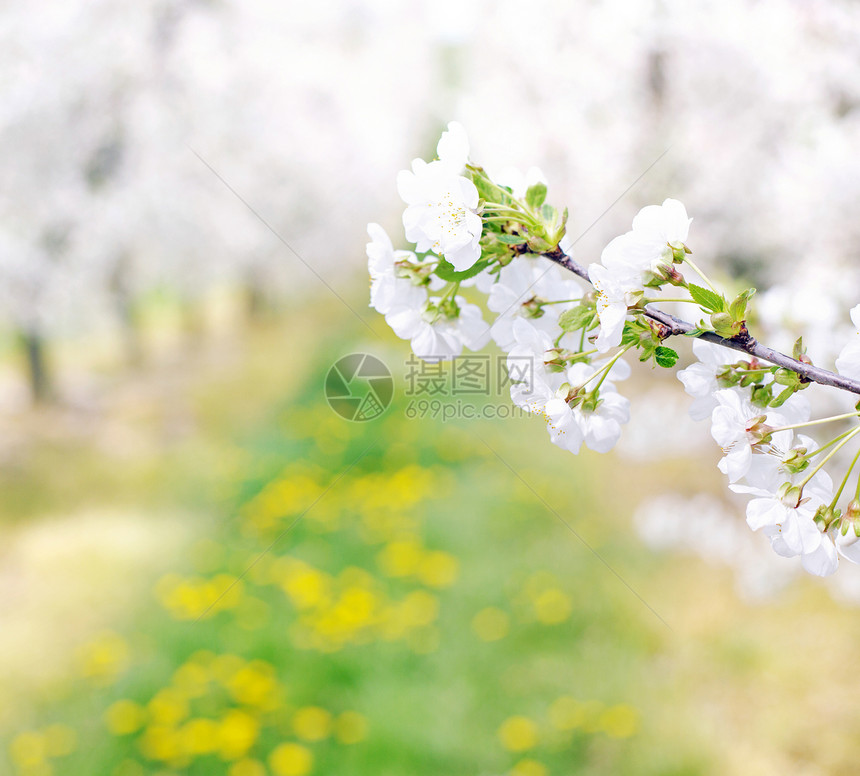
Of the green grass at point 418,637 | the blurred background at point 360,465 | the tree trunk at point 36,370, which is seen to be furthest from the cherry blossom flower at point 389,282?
the tree trunk at point 36,370

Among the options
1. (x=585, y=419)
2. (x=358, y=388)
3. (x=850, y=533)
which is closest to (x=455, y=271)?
(x=585, y=419)

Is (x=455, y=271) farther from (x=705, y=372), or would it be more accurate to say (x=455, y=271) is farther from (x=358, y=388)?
(x=358, y=388)

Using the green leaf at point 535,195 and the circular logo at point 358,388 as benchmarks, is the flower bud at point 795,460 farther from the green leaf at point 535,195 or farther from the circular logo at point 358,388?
the circular logo at point 358,388

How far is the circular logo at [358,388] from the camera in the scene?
17.2 feet

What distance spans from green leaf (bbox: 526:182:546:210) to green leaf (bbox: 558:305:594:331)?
0.40 feet

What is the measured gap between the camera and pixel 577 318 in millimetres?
543

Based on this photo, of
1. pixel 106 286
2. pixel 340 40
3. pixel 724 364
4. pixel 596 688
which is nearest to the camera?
pixel 724 364

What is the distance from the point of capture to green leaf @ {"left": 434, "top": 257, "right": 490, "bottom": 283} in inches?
22.1

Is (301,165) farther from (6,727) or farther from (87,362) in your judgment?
(6,727)

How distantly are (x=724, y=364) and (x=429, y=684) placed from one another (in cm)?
211

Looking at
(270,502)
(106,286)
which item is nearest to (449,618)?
(270,502)

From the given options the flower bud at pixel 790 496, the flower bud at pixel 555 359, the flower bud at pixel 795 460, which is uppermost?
the flower bud at pixel 555 359

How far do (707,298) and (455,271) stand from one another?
0.70 feet

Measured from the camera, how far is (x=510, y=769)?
6.35 feet
